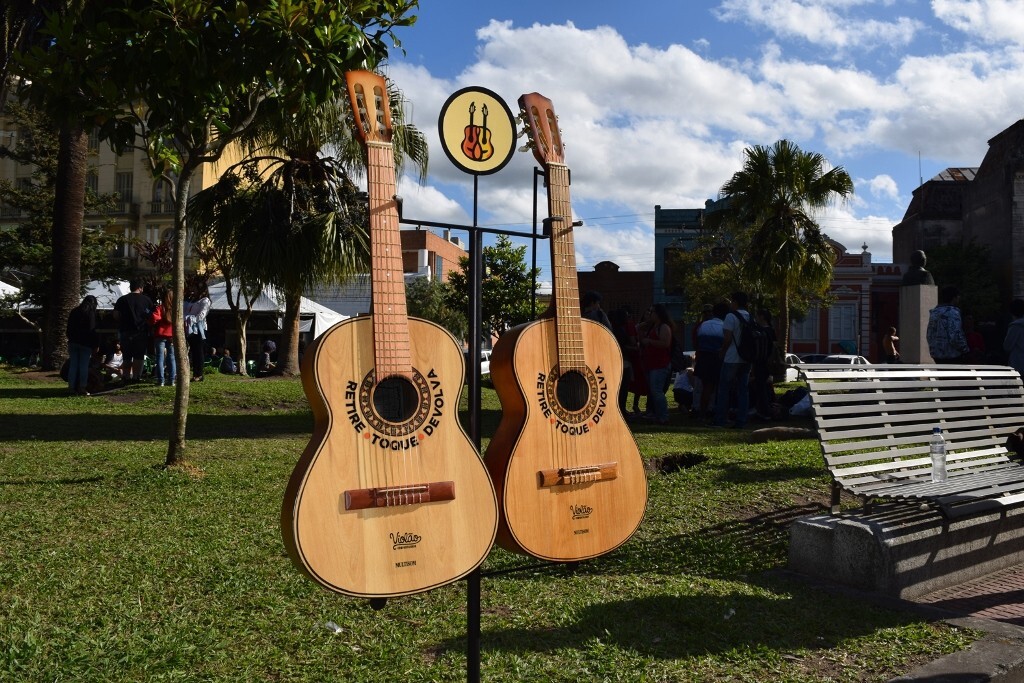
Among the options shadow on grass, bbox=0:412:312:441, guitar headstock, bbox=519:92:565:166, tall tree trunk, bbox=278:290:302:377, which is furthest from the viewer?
tall tree trunk, bbox=278:290:302:377

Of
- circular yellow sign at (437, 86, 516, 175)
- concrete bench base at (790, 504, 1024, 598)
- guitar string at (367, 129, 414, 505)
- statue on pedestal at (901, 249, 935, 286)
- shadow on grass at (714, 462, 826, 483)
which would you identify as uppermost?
statue on pedestal at (901, 249, 935, 286)

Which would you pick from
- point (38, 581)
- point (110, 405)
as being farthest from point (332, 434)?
point (110, 405)

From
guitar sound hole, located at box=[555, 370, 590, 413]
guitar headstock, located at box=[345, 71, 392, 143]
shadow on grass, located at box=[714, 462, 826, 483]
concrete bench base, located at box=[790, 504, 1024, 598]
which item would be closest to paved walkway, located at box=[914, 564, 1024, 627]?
concrete bench base, located at box=[790, 504, 1024, 598]

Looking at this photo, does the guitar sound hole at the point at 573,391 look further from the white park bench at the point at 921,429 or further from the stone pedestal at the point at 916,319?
the stone pedestal at the point at 916,319

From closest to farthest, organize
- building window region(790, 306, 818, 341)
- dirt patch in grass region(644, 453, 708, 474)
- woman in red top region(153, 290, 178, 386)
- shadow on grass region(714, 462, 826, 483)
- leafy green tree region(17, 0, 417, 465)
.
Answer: leafy green tree region(17, 0, 417, 465), shadow on grass region(714, 462, 826, 483), dirt patch in grass region(644, 453, 708, 474), woman in red top region(153, 290, 178, 386), building window region(790, 306, 818, 341)

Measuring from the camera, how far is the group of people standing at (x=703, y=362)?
38.6 feet

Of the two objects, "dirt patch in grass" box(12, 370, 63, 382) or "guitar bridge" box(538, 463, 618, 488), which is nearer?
"guitar bridge" box(538, 463, 618, 488)

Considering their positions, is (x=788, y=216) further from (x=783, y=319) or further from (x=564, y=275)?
(x=564, y=275)

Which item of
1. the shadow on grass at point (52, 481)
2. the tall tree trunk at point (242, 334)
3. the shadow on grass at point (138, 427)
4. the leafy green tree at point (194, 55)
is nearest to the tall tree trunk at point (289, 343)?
the tall tree trunk at point (242, 334)

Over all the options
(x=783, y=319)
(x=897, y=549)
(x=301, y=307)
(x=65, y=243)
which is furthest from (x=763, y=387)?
(x=301, y=307)

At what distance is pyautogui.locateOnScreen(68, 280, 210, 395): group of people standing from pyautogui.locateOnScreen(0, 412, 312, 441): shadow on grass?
2.13 metres

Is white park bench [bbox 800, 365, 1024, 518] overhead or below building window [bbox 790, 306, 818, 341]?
below

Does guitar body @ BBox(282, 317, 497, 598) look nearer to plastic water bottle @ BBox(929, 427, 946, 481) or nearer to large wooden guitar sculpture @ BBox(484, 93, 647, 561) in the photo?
large wooden guitar sculpture @ BBox(484, 93, 647, 561)

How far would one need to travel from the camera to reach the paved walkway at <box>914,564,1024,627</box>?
4.60 meters
